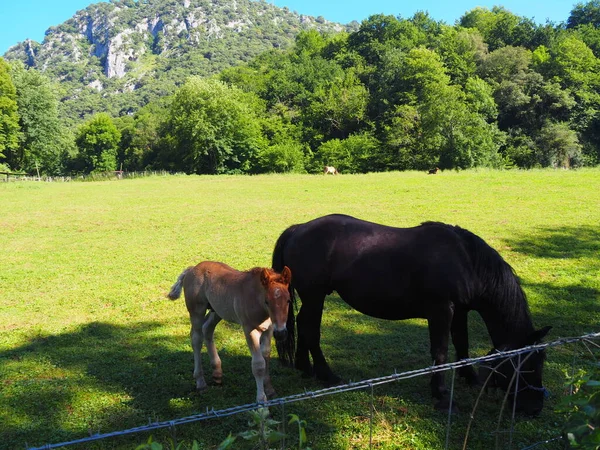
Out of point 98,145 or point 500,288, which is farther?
point 98,145

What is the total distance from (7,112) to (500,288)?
6182 centimetres

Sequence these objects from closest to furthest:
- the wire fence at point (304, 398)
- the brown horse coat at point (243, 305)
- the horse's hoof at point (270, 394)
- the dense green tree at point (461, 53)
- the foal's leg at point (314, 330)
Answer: the wire fence at point (304, 398), the brown horse coat at point (243, 305), the horse's hoof at point (270, 394), the foal's leg at point (314, 330), the dense green tree at point (461, 53)

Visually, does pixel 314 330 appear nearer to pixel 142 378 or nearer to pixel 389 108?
pixel 142 378

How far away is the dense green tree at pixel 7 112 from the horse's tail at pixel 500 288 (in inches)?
2369

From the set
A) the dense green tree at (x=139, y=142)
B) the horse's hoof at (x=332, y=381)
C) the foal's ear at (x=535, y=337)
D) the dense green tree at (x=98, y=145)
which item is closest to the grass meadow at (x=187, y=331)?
the horse's hoof at (x=332, y=381)

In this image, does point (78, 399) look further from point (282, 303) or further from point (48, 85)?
point (48, 85)

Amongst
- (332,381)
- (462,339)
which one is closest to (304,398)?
(332,381)

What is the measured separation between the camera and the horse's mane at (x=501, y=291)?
466 centimetres

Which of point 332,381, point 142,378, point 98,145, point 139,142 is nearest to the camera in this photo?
point 332,381

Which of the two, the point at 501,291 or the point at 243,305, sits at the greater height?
the point at 501,291

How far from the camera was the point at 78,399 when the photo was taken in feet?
16.7

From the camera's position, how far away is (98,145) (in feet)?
306

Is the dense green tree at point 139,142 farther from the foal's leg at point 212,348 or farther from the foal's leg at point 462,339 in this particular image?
the foal's leg at point 462,339

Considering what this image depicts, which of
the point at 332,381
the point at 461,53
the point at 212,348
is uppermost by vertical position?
the point at 461,53
